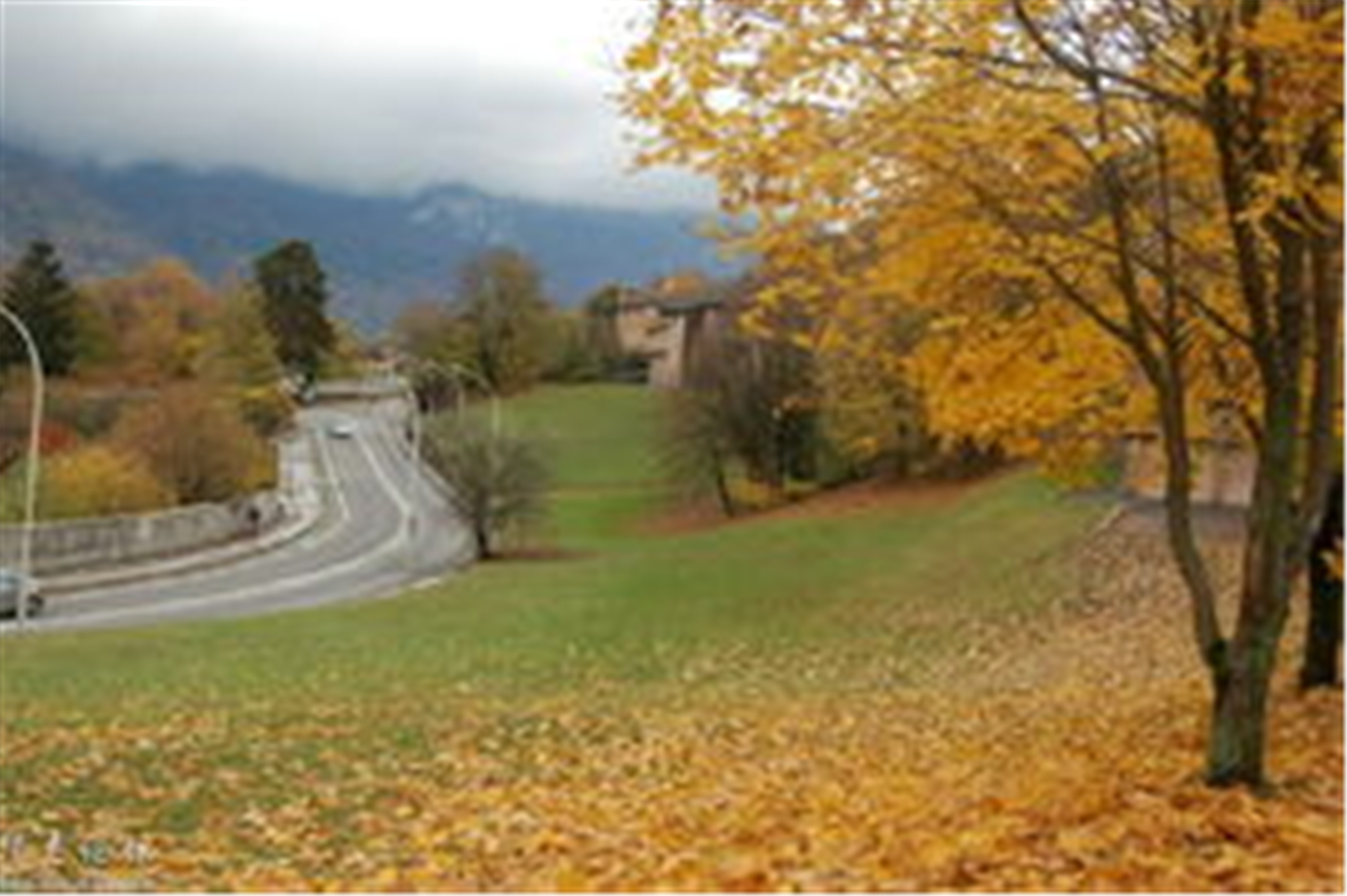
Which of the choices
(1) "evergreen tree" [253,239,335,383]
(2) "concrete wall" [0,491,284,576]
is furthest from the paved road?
(1) "evergreen tree" [253,239,335,383]

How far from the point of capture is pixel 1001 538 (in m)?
39.5

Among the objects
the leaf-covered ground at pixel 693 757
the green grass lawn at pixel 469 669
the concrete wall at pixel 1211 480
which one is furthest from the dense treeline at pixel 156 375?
the concrete wall at pixel 1211 480

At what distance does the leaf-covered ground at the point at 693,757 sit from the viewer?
8133 mm

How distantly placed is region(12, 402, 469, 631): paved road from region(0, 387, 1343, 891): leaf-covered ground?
1439cm

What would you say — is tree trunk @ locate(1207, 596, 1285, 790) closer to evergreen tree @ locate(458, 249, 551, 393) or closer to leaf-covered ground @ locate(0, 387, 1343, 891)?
leaf-covered ground @ locate(0, 387, 1343, 891)

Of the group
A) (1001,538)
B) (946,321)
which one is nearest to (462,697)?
(946,321)

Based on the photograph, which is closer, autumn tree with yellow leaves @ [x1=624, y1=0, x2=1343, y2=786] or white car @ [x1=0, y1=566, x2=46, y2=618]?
autumn tree with yellow leaves @ [x1=624, y1=0, x2=1343, y2=786]

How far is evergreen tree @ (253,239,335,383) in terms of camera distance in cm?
13962

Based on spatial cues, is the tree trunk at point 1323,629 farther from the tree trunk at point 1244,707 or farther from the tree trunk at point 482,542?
the tree trunk at point 482,542

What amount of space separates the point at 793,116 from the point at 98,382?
117009 mm

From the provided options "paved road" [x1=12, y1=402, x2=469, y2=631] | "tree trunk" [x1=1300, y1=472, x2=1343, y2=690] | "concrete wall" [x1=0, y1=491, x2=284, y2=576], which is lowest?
"paved road" [x1=12, y1=402, x2=469, y2=631]

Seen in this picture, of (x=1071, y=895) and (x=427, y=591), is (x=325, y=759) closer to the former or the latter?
(x=1071, y=895)

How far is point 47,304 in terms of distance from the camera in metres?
115

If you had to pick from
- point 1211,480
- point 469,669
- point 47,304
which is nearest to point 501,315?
point 47,304
